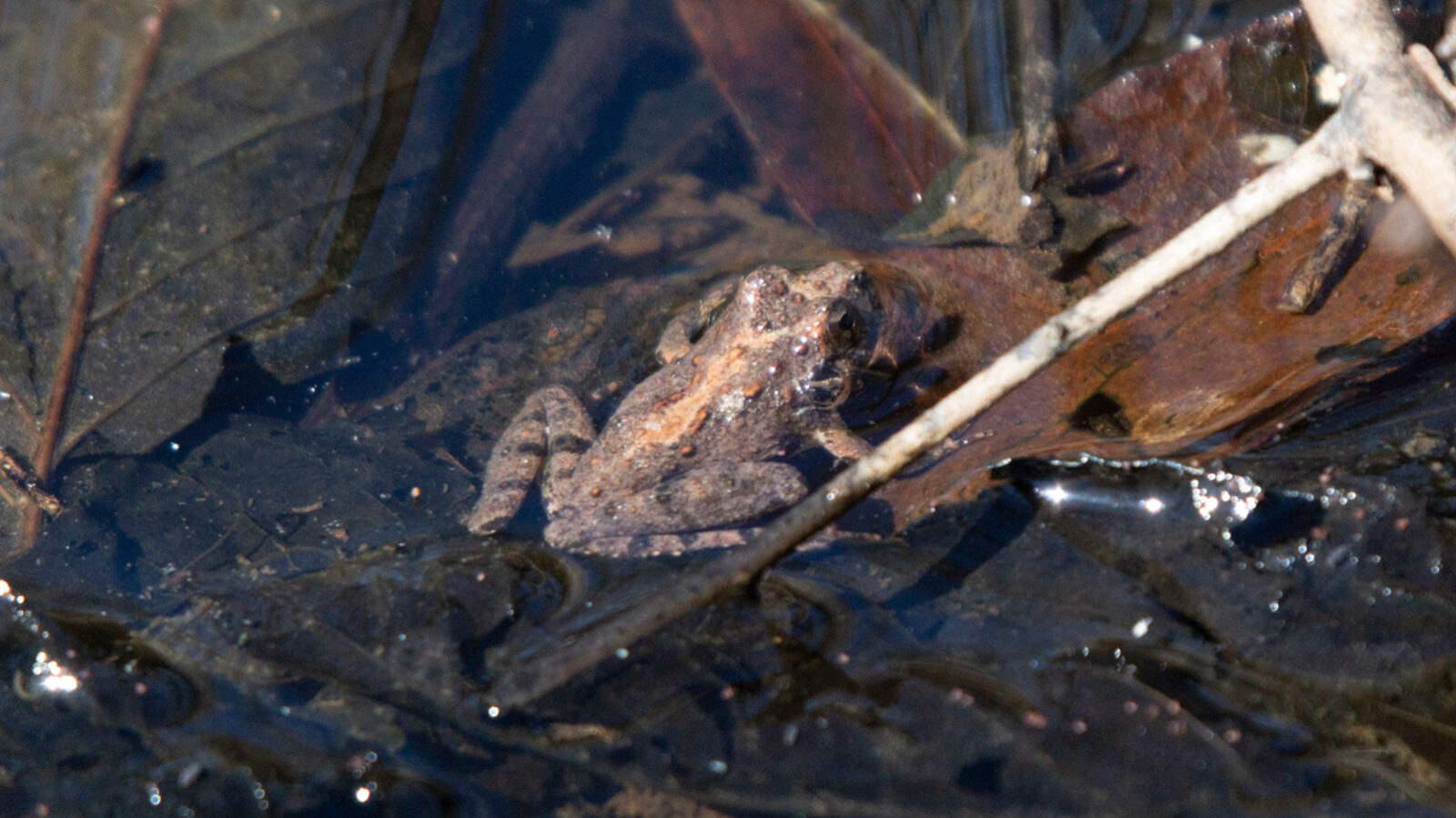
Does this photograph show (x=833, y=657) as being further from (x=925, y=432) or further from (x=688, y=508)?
(x=688, y=508)

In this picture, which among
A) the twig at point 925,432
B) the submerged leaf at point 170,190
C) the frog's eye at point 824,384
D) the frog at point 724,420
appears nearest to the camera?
the twig at point 925,432

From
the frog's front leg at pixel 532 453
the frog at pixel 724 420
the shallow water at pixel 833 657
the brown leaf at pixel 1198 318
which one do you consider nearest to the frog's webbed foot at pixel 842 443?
the frog at pixel 724 420

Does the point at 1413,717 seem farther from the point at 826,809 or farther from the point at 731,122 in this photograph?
the point at 731,122

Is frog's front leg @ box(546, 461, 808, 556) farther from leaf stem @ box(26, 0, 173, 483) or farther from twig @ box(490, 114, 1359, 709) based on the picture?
leaf stem @ box(26, 0, 173, 483)


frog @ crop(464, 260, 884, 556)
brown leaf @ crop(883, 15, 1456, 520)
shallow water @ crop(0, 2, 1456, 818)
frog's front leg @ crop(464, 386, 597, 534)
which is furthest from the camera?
frog @ crop(464, 260, 884, 556)

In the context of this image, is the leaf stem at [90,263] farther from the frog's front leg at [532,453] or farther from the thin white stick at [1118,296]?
the thin white stick at [1118,296]

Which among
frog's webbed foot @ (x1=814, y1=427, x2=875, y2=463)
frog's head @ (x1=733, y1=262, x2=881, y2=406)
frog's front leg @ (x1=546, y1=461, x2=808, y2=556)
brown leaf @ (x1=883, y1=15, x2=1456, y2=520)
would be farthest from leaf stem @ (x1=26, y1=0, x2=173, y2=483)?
brown leaf @ (x1=883, y1=15, x2=1456, y2=520)

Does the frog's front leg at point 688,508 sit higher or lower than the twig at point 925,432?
lower
